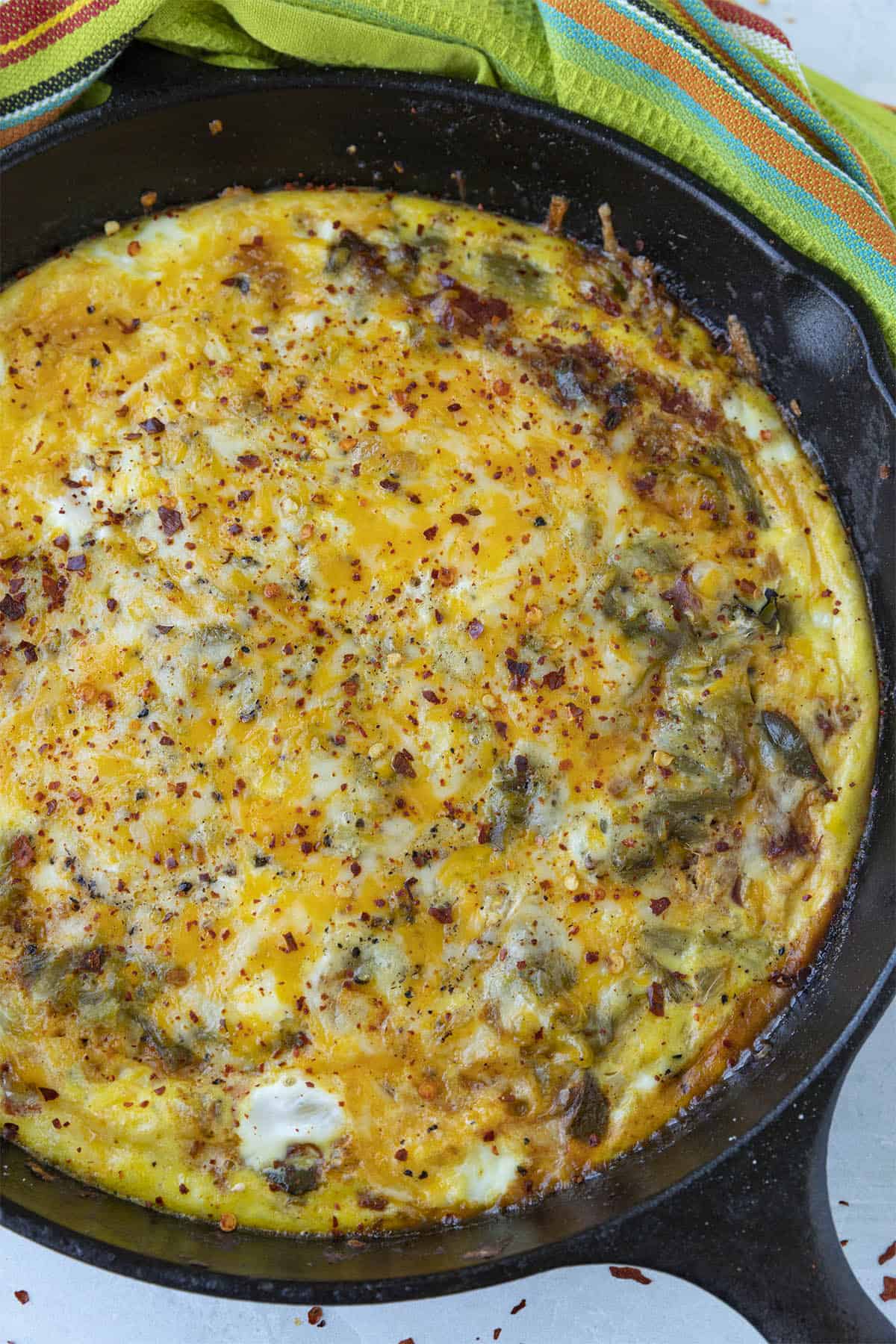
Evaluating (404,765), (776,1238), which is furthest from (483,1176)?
(404,765)

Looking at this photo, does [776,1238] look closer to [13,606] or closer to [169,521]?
[169,521]

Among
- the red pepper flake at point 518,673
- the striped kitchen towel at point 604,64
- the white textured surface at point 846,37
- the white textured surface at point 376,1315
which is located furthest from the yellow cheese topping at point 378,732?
the white textured surface at point 846,37

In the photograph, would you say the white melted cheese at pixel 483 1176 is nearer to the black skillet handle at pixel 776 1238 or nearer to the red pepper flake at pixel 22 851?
the black skillet handle at pixel 776 1238

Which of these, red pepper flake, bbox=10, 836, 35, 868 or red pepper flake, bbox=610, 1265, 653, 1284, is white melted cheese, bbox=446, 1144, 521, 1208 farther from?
red pepper flake, bbox=10, 836, 35, 868

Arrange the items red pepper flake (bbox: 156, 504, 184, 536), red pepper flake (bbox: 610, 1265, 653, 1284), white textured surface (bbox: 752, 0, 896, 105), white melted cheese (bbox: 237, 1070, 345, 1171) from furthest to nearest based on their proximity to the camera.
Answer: white textured surface (bbox: 752, 0, 896, 105) → red pepper flake (bbox: 610, 1265, 653, 1284) → red pepper flake (bbox: 156, 504, 184, 536) → white melted cheese (bbox: 237, 1070, 345, 1171)

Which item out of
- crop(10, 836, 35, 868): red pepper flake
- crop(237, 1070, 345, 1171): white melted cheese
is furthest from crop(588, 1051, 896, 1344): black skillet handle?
crop(10, 836, 35, 868): red pepper flake

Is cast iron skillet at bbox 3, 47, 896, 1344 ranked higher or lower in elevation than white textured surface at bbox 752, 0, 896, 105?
lower
